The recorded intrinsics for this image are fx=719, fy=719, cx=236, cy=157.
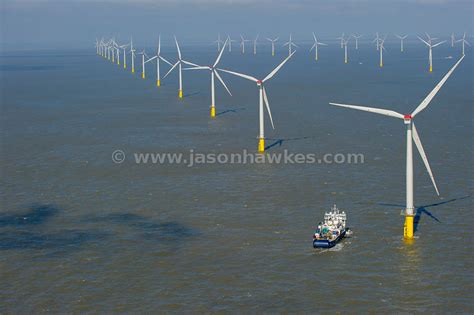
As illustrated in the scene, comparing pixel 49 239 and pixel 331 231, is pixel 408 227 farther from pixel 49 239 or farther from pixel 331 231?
pixel 49 239

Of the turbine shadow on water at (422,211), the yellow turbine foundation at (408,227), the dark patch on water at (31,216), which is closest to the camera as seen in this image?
the yellow turbine foundation at (408,227)

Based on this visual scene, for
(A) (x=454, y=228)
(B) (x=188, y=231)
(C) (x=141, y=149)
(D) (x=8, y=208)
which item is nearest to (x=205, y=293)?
(B) (x=188, y=231)

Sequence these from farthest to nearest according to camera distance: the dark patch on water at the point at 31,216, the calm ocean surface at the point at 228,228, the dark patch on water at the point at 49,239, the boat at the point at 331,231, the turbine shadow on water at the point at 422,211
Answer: the dark patch on water at the point at 31,216 < the turbine shadow on water at the point at 422,211 < the dark patch on water at the point at 49,239 < the boat at the point at 331,231 < the calm ocean surface at the point at 228,228

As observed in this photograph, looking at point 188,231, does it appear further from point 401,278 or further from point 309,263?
point 401,278

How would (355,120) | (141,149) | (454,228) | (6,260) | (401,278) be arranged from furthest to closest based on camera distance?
(355,120)
(141,149)
(454,228)
(6,260)
(401,278)

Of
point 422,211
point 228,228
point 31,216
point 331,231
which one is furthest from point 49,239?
point 422,211

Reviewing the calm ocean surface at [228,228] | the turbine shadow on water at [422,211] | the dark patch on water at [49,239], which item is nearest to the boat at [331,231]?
the calm ocean surface at [228,228]

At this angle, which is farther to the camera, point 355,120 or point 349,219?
point 355,120

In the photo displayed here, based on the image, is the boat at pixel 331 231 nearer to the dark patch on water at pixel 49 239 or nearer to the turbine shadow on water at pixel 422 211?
the turbine shadow on water at pixel 422 211

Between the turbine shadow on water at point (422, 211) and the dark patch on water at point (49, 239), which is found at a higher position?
the turbine shadow on water at point (422, 211)
